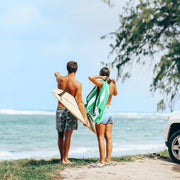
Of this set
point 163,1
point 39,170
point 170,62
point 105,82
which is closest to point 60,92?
point 105,82

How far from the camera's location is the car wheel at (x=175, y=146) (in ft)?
27.0

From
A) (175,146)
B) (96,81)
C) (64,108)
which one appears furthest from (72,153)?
(96,81)

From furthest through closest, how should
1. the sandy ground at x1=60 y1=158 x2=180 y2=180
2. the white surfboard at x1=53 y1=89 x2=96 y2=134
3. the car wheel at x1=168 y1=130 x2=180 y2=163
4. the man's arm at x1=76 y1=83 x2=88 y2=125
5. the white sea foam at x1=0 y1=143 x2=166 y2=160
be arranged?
the white sea foam at x1=0 y1=143 x2=166 y2=160, the car wheel at x1=168 y1=130 x2=180 y2=163, the man's arm at x1=76 y1=83 x2=88 y2=125, the white surfboard at x1=53 y1=89 x2=96 y2=134, the sandy ground at x1=60 y1=158 x2=180 y2=180

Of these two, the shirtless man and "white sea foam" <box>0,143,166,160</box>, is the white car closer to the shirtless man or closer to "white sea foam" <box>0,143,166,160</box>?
the shirtless man

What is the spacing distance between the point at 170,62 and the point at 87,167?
15.5 ft

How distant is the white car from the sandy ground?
0.37m

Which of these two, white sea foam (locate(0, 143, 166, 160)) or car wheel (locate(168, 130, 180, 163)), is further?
white sea foam (locate(0, 143, 166, 160))

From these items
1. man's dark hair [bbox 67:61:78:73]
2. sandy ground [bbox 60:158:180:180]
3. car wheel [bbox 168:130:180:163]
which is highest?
man's dark hair [bbox 67:61:78:73]

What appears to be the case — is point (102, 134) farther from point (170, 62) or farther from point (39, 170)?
point (170, 62)

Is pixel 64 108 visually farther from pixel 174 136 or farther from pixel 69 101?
pixel 174 136

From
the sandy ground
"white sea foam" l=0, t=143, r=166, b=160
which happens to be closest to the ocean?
"white sea foam" l=0, t=143, r=166, b=160

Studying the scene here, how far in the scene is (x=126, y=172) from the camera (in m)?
6.90

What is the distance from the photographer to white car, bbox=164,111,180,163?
8.25 meters

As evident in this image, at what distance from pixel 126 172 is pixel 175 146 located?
194 cm
